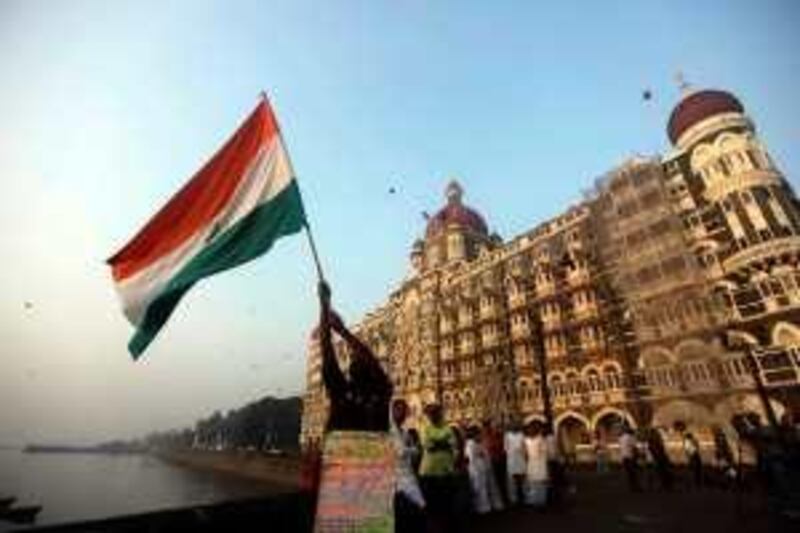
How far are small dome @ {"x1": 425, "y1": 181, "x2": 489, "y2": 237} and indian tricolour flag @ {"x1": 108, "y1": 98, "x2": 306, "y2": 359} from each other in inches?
2098

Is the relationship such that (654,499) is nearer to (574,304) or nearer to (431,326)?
(574,304)

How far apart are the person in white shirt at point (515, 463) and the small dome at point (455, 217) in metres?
48.3

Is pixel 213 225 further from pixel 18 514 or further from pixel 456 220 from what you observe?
pixel 456 220

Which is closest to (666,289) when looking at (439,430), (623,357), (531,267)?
(623,357)

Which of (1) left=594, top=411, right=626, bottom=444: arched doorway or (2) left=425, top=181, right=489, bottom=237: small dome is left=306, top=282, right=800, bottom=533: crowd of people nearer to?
(1) left=594, top=411, right=626, bottom=444: arched doorway


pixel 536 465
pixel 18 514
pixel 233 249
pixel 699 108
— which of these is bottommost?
pixel 18 514

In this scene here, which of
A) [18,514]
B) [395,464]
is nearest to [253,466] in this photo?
[18,514]

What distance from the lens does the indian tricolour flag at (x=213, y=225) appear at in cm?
588

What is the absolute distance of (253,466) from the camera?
193 feet

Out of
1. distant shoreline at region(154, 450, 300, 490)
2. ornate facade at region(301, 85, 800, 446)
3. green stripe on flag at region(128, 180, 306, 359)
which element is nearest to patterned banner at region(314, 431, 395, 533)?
green stripe on flag at region(128, 180, 306, 359)

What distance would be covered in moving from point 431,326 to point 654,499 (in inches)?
1496

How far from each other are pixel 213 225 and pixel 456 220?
54.1 meters

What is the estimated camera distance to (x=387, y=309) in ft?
205

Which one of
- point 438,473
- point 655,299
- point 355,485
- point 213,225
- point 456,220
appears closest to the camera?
point 355,485
